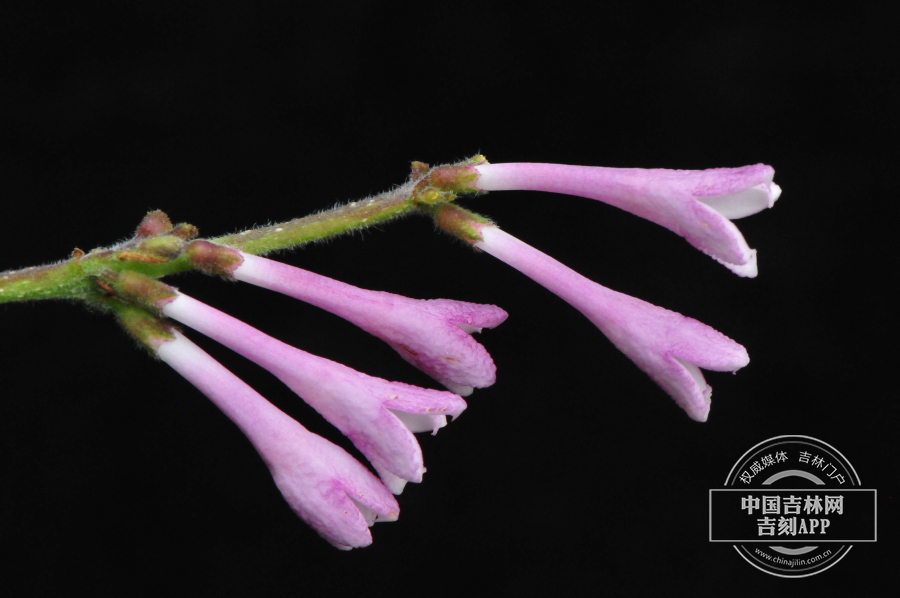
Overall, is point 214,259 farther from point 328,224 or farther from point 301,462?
point 301,462

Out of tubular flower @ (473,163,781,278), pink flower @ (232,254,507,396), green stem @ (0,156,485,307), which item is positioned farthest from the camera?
green stem @ (0,156,485,307)

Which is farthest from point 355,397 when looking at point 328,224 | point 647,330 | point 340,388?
point 647,330

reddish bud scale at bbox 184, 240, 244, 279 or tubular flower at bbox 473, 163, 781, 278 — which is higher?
tubular flower at bbox 473, 163, 781, 278

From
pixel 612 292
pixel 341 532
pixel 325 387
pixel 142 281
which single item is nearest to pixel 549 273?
pixel 612 292

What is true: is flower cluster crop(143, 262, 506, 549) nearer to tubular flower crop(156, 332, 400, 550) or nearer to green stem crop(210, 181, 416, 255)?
tubular flower crop(156, 332, 400, 550)

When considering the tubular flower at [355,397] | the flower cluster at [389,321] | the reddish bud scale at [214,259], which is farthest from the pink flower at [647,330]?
the reddish bud scale at [214,259]

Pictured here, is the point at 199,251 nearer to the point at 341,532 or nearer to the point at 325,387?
the point at 325,387

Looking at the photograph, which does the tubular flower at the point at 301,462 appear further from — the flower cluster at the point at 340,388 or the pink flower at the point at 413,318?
the pink flower at the point at 413,318

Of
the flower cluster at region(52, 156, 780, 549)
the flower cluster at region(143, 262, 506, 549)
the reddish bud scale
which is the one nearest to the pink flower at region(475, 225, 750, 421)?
the flower cluster at region(52, 156, 780, 549)
